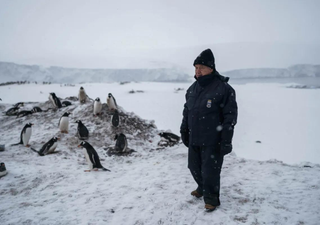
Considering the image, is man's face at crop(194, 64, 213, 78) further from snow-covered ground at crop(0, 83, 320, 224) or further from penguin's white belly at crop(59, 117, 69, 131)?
penguin's white belly at crop(59, 117, 69, 131)

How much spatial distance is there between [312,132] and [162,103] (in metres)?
10.7

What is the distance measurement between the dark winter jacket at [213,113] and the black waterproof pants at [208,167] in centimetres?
12

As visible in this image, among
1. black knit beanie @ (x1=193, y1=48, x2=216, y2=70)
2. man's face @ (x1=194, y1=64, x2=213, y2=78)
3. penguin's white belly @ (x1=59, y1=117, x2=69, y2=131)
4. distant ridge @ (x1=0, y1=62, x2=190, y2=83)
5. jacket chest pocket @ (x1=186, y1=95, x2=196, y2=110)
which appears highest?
distant ridge @ (x1=0, y1=62, x2=190, y2=83)

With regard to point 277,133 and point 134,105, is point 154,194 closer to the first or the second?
point 277,133

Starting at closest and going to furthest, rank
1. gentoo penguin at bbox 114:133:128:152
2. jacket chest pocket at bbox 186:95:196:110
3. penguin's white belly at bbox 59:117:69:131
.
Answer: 1. jacket chest pocket at bbox 186:95:196:110
2. gentoo penguin at bbox 114:133:128:152
3. penguin's white belly at bbox 59:117:69:131

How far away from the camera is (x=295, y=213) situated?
268 cm

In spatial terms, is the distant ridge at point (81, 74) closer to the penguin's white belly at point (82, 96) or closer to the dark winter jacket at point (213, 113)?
the penguin's white belly at point (82, 96)

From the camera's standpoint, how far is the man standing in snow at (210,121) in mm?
2576

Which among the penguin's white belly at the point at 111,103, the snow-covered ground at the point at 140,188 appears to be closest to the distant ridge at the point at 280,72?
the snow-covered ground at the point at 140,188

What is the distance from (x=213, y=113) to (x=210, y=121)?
105 millimetres

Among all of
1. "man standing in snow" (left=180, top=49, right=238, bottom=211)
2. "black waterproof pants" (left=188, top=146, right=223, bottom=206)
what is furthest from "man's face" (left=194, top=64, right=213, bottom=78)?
"black waterproof pants" (left=188, top=146, right=223, bottom=206)

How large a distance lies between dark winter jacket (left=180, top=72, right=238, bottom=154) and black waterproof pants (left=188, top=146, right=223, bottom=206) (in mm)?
116

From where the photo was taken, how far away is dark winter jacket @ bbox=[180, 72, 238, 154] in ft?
8.36

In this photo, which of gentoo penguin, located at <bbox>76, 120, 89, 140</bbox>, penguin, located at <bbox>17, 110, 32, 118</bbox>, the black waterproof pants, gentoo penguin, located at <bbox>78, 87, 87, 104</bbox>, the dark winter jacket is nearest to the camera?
the dark winter jacket
